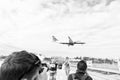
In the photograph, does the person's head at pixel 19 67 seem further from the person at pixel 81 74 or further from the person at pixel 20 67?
the person at pixel 81 74

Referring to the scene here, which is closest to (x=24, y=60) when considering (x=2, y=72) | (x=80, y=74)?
(x=2, y=72)

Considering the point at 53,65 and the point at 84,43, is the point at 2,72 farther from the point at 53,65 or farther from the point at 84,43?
the point at 84,43

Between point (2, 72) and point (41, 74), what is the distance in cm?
34

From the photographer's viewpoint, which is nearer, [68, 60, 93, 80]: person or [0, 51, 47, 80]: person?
[0, 51, 47, 80]: person

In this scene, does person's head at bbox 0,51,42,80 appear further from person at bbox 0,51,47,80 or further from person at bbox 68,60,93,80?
person at bbox 68,60,93,80

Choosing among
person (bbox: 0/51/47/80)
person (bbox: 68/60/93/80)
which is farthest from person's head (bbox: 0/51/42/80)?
person (bbox: 68/60/93/80)

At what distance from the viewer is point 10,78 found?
1588 millimetres

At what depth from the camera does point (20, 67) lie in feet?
5.23

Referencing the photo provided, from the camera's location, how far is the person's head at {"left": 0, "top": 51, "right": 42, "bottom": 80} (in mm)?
1586

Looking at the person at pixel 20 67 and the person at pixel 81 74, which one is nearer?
the person at pixel 20 67

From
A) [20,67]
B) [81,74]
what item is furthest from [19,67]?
[81,74]

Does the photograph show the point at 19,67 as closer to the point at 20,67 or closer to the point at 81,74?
the point at 20,67

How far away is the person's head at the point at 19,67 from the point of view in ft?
5.20

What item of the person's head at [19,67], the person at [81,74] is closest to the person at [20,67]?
the person's head at [19,67]
